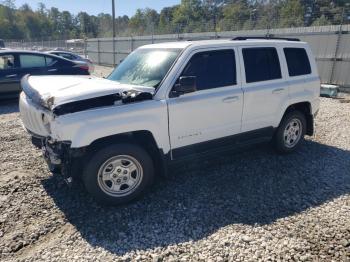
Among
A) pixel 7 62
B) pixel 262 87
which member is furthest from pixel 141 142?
pixel 7 62

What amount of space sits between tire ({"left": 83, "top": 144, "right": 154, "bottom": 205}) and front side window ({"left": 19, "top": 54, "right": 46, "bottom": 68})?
702cm

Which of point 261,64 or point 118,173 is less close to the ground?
point 261,64

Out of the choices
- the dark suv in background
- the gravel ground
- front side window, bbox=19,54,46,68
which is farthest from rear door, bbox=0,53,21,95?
the gravel ground

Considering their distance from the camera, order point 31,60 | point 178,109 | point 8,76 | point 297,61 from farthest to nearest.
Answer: point 31,60
point 8,76
point 297,61
point 178,109

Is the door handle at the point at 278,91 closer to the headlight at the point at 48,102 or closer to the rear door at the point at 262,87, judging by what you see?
the rear door at the point at 262,87

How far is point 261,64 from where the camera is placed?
15.8ft

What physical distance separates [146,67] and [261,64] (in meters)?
1.78

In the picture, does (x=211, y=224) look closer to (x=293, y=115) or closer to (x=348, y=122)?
(x=293, y=115)

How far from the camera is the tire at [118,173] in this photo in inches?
142

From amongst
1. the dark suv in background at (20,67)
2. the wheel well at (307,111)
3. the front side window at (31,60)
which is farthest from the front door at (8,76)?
the wheel well at (307,111)

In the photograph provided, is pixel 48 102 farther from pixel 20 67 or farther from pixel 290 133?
pixel 20 67

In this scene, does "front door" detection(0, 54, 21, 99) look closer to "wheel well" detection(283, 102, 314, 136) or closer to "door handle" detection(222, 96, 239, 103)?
"door handle" detection(222, 96, 239, 103)

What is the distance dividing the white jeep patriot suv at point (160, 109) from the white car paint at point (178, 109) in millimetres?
13

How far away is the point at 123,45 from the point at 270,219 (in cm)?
2096
